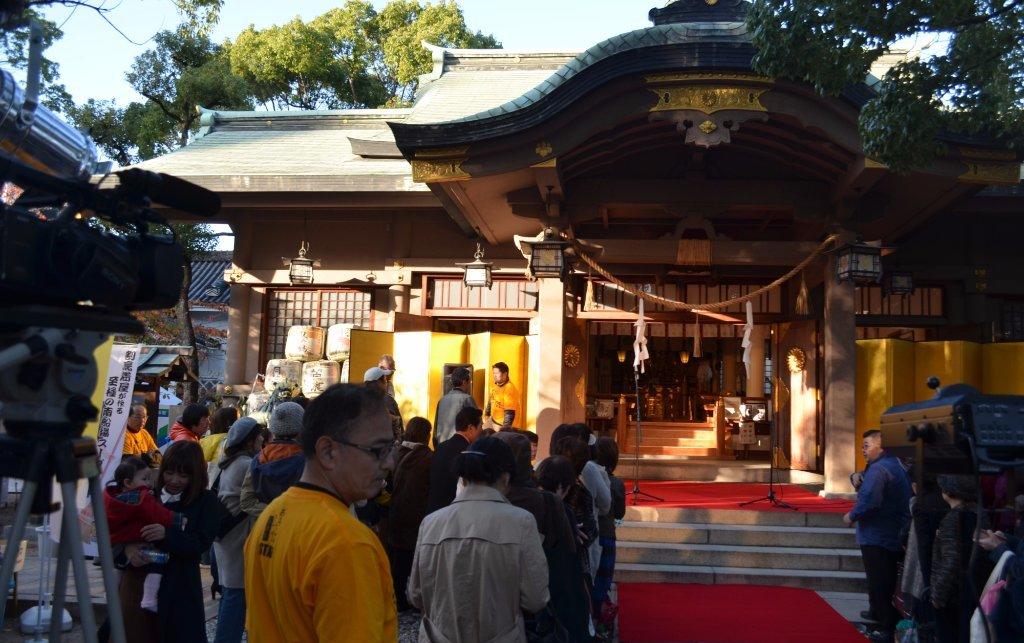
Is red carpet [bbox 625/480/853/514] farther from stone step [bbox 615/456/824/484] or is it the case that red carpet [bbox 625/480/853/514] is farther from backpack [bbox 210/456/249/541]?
backpack [bbox 210/456/249/541]

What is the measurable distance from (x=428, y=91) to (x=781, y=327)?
669 centimetres

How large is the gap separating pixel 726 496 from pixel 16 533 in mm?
9998

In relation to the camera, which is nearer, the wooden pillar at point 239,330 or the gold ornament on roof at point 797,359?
the gold ornament on roof at point 797,359

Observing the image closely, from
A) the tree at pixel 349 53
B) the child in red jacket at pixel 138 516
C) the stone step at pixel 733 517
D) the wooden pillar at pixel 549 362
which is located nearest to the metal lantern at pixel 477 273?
the wooden pillar at pixel 549 362

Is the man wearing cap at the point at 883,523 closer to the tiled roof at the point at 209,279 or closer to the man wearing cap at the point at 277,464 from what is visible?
the man wearing cap at the point at 277,464

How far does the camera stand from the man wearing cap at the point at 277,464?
4844 millimetres

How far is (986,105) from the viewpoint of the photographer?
7.27 m

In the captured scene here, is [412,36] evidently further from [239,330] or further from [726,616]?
[726,616]

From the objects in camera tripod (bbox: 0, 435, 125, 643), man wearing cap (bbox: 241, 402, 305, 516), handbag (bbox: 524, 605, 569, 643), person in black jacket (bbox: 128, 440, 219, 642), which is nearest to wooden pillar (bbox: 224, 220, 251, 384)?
man wearing cap (bbox: 241, 402, 305, 516)

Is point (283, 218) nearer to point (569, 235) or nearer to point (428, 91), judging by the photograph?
point (428, 91)

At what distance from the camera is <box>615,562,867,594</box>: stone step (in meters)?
8.77

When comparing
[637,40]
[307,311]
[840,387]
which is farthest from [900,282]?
[307,311]

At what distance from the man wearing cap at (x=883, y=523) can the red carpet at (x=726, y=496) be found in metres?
2.64

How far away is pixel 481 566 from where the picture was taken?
151 inches
